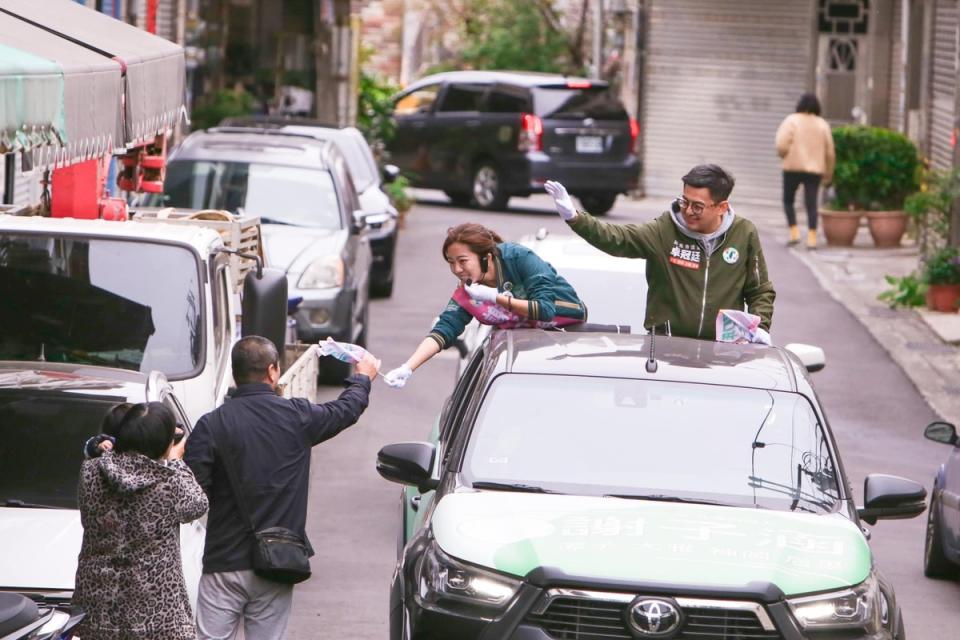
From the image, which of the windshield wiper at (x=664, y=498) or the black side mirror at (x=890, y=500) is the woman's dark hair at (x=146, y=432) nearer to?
the windshield wiper at (x=664, y=498)

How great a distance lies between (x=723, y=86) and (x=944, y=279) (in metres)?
13.5

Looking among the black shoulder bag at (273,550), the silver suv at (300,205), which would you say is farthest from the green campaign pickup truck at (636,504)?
the silver suv at (300,205)

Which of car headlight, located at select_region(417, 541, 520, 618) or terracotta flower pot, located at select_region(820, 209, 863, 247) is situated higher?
car headlight, located at select_region(417, 541, 520, 618)

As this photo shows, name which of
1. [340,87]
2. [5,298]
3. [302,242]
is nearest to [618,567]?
[5,298]

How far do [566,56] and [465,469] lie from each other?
37529 mm

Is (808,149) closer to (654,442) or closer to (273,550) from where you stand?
(654,442)

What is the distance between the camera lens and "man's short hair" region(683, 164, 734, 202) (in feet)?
25.9

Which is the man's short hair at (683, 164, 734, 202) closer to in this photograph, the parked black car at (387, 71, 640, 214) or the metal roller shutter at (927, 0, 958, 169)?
the metal roller shutter at (927, 0, 958, 169)

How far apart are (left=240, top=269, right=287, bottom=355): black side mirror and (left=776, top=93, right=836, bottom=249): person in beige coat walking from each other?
16.1m

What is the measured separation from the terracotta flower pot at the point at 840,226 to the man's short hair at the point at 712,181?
17.2 metres

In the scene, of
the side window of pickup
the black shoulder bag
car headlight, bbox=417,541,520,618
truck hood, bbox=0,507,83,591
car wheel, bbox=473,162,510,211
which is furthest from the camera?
car wheel, bbox=473,162,510,211

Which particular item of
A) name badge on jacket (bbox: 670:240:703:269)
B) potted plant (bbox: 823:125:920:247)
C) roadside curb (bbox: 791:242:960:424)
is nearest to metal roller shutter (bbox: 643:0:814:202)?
potted plant (bbox: 823:125:920:247)

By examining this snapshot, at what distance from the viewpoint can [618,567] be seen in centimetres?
574

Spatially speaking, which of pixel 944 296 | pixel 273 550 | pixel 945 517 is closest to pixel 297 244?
pixel 945 517
